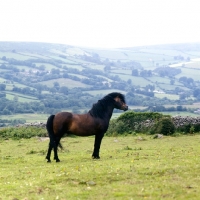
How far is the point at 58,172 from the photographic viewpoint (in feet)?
49.8

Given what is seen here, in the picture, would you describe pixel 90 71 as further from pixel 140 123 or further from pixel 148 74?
pixel 140 123

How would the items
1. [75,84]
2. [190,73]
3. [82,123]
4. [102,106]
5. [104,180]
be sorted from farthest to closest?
[190,73] → [75,84] → [102,106] → [82,123] → [104,180]

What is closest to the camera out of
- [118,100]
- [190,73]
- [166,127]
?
[118,100]

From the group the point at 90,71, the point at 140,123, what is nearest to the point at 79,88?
the point at 90,71

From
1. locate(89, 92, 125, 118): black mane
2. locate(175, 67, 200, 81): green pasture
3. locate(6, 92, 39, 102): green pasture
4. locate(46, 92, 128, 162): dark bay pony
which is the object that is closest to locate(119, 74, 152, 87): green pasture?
locate(175, 67, 200, 81): green pasture

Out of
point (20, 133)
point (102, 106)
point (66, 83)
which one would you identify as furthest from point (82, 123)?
point (66, 83)

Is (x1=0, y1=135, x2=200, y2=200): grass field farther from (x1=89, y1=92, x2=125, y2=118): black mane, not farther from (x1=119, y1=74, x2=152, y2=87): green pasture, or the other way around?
(x1=119, y1=74, x2=152, y2=87): green pasture

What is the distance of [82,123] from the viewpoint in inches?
741

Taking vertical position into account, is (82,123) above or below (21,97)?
above

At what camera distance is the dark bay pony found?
18.6 metres

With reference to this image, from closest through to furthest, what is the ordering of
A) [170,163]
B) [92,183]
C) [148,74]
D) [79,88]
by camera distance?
[92,183] → [170,163] → [79,88] → [148,74]

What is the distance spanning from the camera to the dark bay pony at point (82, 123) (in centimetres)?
1858

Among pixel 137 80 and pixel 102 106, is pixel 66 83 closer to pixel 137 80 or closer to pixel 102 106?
pixel 137 80

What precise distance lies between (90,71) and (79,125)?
144902 mm
